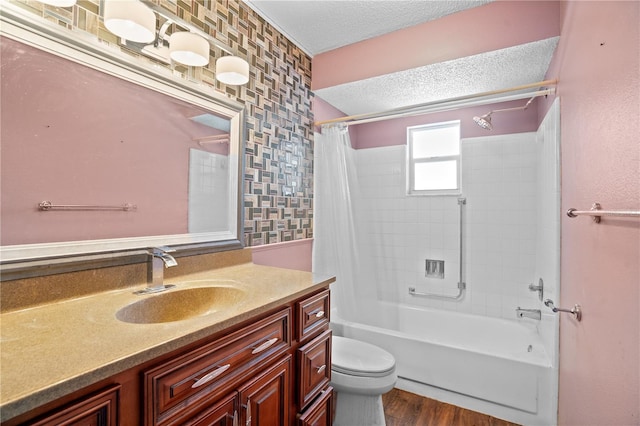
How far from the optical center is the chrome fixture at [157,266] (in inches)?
46.5

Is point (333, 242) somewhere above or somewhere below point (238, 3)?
below

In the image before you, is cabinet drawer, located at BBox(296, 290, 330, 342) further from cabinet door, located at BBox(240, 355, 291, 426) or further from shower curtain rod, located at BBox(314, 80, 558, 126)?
shower curtain rod, located at BBox(314, 80, 558, 126)

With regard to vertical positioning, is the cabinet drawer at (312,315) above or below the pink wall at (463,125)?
below

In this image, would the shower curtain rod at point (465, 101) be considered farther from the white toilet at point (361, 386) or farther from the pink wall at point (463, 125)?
the white toilet at point (361, 386)

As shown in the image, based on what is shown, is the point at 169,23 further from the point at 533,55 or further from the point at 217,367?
the point at 533,55

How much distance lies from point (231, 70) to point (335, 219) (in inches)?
51.5

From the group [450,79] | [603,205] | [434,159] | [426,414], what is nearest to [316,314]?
[603,205]

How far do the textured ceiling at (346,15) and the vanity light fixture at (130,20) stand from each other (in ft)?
2.68

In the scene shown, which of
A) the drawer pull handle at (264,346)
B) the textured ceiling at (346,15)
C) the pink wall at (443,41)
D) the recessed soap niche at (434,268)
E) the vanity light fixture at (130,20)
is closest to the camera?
the drawer pull handle at (264,346)

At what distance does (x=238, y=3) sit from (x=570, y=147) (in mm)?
1952

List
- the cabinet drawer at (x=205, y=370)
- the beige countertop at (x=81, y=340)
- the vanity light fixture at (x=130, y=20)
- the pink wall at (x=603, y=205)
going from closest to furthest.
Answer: the beige countertop at (x=81, y=340)
the cabinet drawer at (x=205, y=370)
the pink wall at (x=603, y=205)
the vanity light fixture at (x=130, y=20)

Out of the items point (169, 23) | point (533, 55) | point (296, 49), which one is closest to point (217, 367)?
point (169, 23)

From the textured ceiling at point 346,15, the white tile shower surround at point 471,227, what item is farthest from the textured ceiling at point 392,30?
the white tile shower surround at point 471,227

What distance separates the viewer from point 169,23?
1305 millimetres
